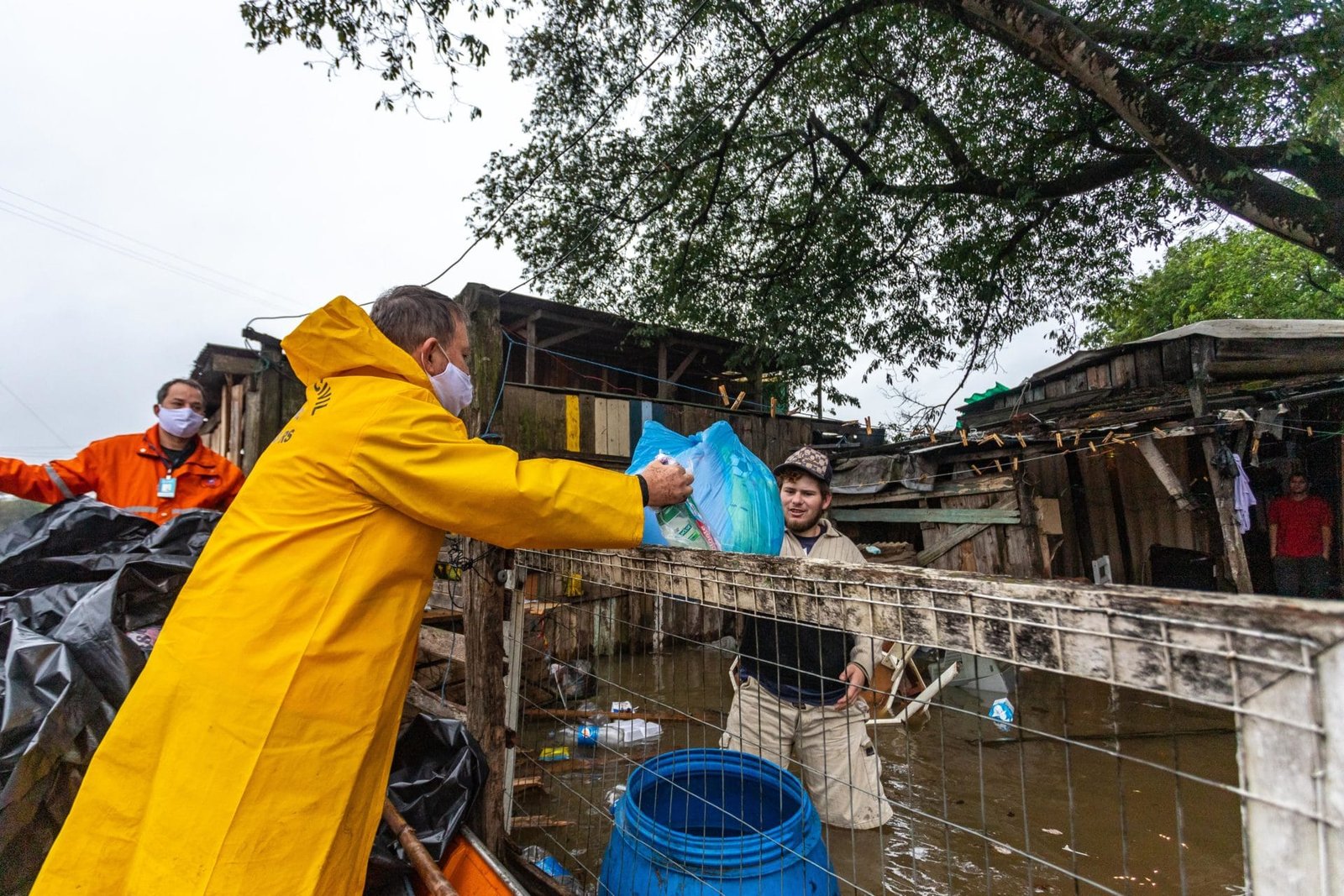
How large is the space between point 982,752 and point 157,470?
Answer: 3.99m

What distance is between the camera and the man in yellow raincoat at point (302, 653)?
48.8 inches

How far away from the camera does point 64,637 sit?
1.93 metres

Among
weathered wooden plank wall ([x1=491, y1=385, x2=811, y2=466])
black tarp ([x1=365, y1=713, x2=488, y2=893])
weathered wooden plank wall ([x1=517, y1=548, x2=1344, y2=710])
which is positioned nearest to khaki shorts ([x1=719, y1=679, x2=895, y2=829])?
black tarp ([x1=365, y1=713, x2=488, y2=893])

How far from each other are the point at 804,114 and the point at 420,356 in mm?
8148

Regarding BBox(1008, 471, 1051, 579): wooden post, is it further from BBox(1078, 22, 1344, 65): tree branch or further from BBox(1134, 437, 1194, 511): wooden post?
BBox(1078, 22, 1344, 65): tree branch

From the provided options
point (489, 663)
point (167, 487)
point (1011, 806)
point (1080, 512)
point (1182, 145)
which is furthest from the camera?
point (1080, 512)

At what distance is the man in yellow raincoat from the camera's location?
124 cm

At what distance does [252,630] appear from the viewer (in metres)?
1.28

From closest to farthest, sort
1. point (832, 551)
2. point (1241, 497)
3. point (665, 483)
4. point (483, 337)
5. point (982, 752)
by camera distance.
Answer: point (665, 483), point (982, 752), point (832, 551), point (483, 337), point (1241, 497)

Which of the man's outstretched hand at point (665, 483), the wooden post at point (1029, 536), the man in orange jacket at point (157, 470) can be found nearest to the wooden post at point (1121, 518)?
the wooden post at point (1029, 536)

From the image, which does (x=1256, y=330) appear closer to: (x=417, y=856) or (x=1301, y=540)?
(x=1301, y=540)

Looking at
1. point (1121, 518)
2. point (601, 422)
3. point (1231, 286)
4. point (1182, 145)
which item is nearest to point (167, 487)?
point (601, 422)

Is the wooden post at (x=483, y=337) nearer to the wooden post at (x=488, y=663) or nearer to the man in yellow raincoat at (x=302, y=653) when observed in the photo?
the wooden post at (x=488, y=663)

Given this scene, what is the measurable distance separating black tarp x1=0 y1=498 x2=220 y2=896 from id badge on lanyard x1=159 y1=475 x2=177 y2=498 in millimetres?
535
